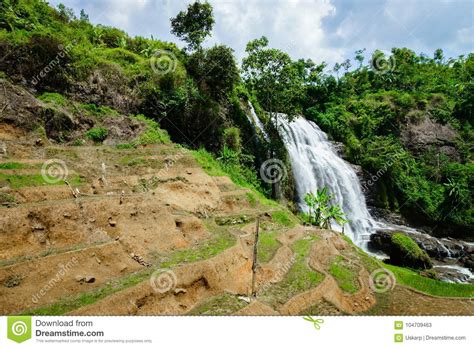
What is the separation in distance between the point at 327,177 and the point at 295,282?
732 inches

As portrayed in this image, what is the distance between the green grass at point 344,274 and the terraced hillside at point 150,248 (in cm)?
7

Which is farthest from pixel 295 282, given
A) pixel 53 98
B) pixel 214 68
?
pixel 214 68

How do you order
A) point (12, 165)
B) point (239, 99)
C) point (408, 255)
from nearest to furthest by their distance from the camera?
point (12, 165)
point (408, 255)
point (239, 99)

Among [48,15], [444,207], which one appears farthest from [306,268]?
[444,207]

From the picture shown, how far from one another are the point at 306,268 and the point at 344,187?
59.1ft

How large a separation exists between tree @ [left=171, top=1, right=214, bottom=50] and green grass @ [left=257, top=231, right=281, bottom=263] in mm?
15174

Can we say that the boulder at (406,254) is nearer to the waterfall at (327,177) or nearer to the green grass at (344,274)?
the waterfall at (327,177)

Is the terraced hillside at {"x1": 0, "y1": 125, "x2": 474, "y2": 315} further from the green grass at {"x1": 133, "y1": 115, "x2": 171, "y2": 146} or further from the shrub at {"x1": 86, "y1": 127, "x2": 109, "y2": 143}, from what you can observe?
the shrub at {"x1": 86, "y1": 127, "x2": 109, "y2": 143}

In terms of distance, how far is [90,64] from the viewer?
21.1 m

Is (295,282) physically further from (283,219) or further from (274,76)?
(274,76)

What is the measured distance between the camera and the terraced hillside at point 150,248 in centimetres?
922

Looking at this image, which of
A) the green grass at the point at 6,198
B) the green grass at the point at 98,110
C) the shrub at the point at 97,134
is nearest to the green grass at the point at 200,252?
the green grass at the point at 6,198

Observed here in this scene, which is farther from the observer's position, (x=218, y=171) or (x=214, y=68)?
(x=214, y=68)
